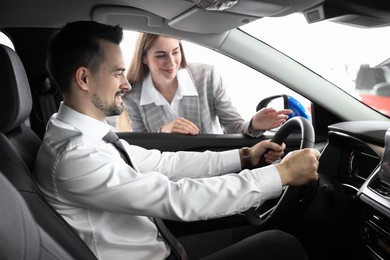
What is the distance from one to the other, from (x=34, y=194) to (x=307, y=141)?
0.93 m

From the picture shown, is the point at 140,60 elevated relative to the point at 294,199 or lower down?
elevated

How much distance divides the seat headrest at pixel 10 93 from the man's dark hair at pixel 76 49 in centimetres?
12

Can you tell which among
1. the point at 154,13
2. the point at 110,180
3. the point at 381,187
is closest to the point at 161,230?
the point at 110,180

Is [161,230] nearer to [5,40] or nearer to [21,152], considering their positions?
[21,152]

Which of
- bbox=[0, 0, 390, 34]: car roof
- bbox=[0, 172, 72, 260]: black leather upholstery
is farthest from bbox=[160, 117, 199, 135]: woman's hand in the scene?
bbox=[0, 172, 72, 260]: black leather upholstery

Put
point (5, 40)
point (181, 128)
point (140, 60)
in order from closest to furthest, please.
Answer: point (5, 40) → point (181, 128) → point (140, 60)

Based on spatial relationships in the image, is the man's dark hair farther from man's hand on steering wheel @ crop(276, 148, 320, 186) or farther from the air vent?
the air vent

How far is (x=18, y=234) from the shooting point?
99 cm

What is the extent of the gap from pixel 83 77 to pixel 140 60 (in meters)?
1.30

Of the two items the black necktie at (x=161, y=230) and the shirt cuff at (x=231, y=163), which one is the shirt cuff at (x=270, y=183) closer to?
the black necktie at (x=161, y=230)

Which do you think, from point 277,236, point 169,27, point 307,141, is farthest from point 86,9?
point 277,236

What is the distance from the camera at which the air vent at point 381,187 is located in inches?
58.7

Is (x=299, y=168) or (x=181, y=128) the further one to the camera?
(x=181, y=128)

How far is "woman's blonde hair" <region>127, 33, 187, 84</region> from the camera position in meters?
2.74
